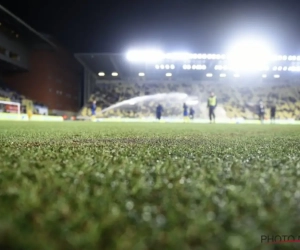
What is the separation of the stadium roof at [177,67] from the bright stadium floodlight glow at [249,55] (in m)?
0.59

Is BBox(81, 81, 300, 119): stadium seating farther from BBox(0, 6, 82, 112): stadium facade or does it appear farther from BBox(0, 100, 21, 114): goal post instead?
BBox(0, 100, 21, 114): goal post

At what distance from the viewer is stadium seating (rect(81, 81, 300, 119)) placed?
28641mm

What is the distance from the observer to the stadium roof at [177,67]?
2662 centimetres

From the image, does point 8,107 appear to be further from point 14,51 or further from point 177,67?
point 177,67

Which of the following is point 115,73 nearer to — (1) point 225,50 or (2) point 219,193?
(1) point 225,50

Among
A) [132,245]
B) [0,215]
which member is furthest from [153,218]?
[0,215]

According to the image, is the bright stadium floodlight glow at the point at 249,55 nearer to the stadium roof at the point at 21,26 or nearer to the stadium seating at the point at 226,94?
the stadium seating at the point at 226,94

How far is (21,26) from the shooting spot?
76.0 feet

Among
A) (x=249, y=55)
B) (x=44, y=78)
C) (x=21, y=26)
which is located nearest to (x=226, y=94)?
(x=249, y=55)

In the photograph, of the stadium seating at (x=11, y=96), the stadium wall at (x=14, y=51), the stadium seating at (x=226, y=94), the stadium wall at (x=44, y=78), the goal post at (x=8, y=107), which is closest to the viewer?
the goal post at (x=8, y=107)

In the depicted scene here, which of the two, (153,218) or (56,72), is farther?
(56,72)

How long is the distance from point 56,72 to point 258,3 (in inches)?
603

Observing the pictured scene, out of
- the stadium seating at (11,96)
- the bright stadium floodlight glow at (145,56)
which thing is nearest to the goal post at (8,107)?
the stadium seating at (11,96)

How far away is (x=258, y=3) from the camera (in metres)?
22.6
